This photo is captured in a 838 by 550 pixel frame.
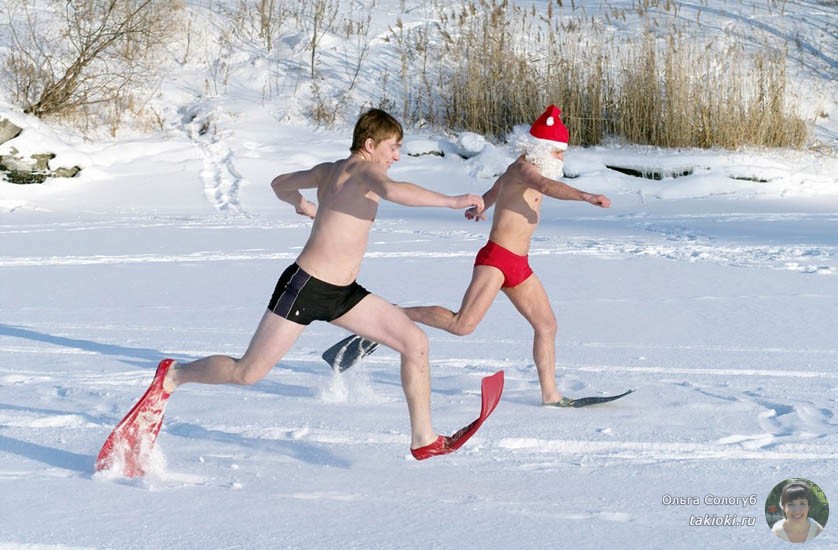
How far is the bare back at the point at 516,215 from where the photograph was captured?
495cm

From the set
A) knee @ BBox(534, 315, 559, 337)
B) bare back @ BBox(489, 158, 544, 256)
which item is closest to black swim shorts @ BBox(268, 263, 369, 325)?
bare back @ BBox(489, 158, 544, 256)

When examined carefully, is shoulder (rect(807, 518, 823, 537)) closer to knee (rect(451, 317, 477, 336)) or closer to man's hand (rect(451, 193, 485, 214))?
man's hand (rect(451, 193, 485, 214))

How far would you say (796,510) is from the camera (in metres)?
3.57

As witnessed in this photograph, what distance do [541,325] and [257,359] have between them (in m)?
1.52

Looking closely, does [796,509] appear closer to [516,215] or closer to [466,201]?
[466,201]

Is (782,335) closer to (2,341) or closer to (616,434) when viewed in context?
(616,434)

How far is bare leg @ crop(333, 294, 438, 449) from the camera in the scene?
4078mm

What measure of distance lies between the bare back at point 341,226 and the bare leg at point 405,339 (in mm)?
143

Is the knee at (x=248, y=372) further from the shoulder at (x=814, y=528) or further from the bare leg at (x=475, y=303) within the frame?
the shoulder at (x=814, y=528)

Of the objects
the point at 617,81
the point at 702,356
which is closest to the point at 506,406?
the point at 702,356

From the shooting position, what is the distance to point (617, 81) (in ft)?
46.3

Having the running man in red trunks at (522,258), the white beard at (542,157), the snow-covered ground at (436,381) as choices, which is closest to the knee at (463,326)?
the running man in red trunks at (522,258)

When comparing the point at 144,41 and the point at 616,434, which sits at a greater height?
the point at 144,41

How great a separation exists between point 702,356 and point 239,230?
5.58 m
